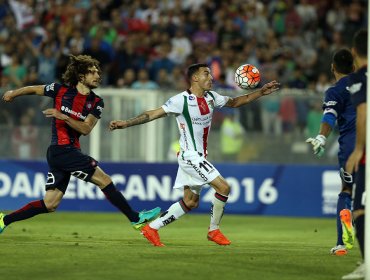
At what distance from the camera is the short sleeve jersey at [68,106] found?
13.3 meters

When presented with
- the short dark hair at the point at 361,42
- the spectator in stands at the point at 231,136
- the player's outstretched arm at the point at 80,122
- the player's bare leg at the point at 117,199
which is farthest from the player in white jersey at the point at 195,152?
the spectator in stands at the point at 231,136

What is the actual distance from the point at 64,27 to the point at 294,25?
5371 mm

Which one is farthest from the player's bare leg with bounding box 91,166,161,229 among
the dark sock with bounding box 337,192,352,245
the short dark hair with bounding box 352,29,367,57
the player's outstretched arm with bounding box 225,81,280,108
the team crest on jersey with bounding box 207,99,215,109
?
the short dark hair with bounding box 352,29,367,57

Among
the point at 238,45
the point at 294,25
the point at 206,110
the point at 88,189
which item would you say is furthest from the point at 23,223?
the point at 294,25

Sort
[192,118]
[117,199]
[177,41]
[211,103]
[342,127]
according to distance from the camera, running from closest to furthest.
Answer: [342,127] < [192,118] < [211,103] < [117,199] < [177,41]

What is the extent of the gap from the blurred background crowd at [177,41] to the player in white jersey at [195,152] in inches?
281

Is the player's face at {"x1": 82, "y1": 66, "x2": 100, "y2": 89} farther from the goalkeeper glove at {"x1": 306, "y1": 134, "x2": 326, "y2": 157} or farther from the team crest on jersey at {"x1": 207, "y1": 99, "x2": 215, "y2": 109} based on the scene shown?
the goalkeeper glove at {"x1": 306, "y1": 134, "x2": 326, "y2": 157}

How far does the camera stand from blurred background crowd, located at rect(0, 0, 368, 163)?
2197 cm

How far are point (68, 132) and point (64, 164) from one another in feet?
1.46

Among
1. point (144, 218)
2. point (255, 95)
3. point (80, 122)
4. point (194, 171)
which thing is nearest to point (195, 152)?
point (194, 171)

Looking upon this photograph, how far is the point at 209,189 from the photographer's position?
20141 millimetres

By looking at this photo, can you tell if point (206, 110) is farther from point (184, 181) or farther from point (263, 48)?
point (263, 48)

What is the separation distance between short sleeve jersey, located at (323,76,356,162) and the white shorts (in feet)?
5.74

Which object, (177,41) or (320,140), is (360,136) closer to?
(320,140)
